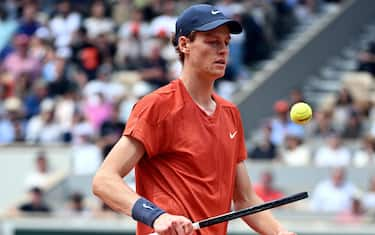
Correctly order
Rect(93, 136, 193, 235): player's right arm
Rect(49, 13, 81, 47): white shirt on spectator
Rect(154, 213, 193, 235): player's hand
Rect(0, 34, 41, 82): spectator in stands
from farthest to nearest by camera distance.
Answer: Rect(49, 13, 81, 47): white shirt on spectator, Rect(0, 34, 41, 82): spectator in stands, Rect(93, 136, 193, 235): player's right arm, Rect(154, 213, 193, 235): player's hand

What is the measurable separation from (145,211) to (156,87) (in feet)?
41.7

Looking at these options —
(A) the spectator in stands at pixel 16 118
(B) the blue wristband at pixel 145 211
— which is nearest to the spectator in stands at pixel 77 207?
(A) the spectator in stands at pixel 16 118

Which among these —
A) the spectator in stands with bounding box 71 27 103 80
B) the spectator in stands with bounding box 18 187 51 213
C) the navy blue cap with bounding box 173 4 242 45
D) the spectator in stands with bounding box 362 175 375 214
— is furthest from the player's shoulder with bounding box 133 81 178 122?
the spectator in stands with bounding box 71 27 103 80

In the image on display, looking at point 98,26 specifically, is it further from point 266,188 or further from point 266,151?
point 266,188

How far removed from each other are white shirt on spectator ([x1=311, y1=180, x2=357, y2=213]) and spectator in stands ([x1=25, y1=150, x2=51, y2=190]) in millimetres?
4003

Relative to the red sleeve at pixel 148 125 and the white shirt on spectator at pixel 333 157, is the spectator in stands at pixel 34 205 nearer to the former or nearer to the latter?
the white shirt on spectator at pixel 333 157

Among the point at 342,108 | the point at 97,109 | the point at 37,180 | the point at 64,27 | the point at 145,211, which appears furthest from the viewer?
the point at 64,27

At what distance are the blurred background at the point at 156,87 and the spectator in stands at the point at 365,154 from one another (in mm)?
19

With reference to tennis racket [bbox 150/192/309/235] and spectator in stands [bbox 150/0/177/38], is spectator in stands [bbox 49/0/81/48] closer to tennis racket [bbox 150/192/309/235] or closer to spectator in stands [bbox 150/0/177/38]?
spectator in stands [bbox 150/0/177/38]

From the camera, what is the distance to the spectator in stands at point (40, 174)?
57.7 feet

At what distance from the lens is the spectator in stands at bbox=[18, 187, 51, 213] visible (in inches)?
649

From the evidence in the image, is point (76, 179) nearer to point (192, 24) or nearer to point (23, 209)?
point (23, 209)

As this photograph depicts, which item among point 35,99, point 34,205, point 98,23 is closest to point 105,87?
point 35,99

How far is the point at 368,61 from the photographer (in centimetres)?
1903
